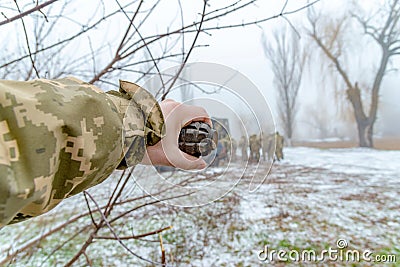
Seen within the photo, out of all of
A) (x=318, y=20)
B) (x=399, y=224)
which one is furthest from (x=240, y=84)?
(x=318, y=20)

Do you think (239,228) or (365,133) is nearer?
(239,228)

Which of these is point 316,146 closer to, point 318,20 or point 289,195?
point 318,20

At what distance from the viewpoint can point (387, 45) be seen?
7809mm

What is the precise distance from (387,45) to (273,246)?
7.71 m

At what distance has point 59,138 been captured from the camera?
25 cm

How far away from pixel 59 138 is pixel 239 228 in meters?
2.24

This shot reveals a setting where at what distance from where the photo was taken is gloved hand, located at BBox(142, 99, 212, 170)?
0.36 meters

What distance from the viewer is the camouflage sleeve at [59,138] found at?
8.6 inches
